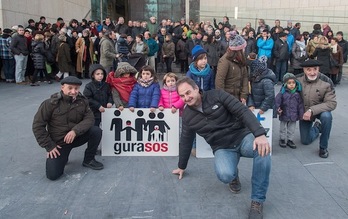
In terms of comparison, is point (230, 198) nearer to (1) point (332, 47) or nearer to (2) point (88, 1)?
(1) point (332, 47)

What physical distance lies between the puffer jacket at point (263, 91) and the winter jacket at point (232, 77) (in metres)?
0.15

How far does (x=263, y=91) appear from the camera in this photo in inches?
240

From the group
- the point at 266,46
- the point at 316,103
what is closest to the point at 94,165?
the point at 316,103

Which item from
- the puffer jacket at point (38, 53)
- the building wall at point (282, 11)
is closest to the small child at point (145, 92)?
the puffer jacket at point (38, 53)

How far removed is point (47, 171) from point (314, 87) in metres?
4.21

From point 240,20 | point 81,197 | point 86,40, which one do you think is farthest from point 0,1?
point 240,20

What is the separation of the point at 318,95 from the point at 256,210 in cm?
296

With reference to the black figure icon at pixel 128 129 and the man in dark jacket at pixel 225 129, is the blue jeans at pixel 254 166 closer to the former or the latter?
the man in dark jacket at pixel 225 129

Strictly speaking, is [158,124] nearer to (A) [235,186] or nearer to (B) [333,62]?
(A) [235,186]

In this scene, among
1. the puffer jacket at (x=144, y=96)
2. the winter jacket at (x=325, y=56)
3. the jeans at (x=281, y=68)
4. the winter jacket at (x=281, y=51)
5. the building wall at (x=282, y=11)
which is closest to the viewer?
the puffer jacket at (x=144, y=96)

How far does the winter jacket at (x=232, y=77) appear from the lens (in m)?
5.99

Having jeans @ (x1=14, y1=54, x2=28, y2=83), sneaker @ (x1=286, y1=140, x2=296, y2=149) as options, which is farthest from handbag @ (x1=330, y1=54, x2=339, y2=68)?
jeans @ (x1=14, y1=54, x2=28, y2=83)

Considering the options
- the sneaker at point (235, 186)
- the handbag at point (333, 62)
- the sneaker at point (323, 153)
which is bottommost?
the sneaker at point (235, 186)

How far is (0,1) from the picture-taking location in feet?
44.7
